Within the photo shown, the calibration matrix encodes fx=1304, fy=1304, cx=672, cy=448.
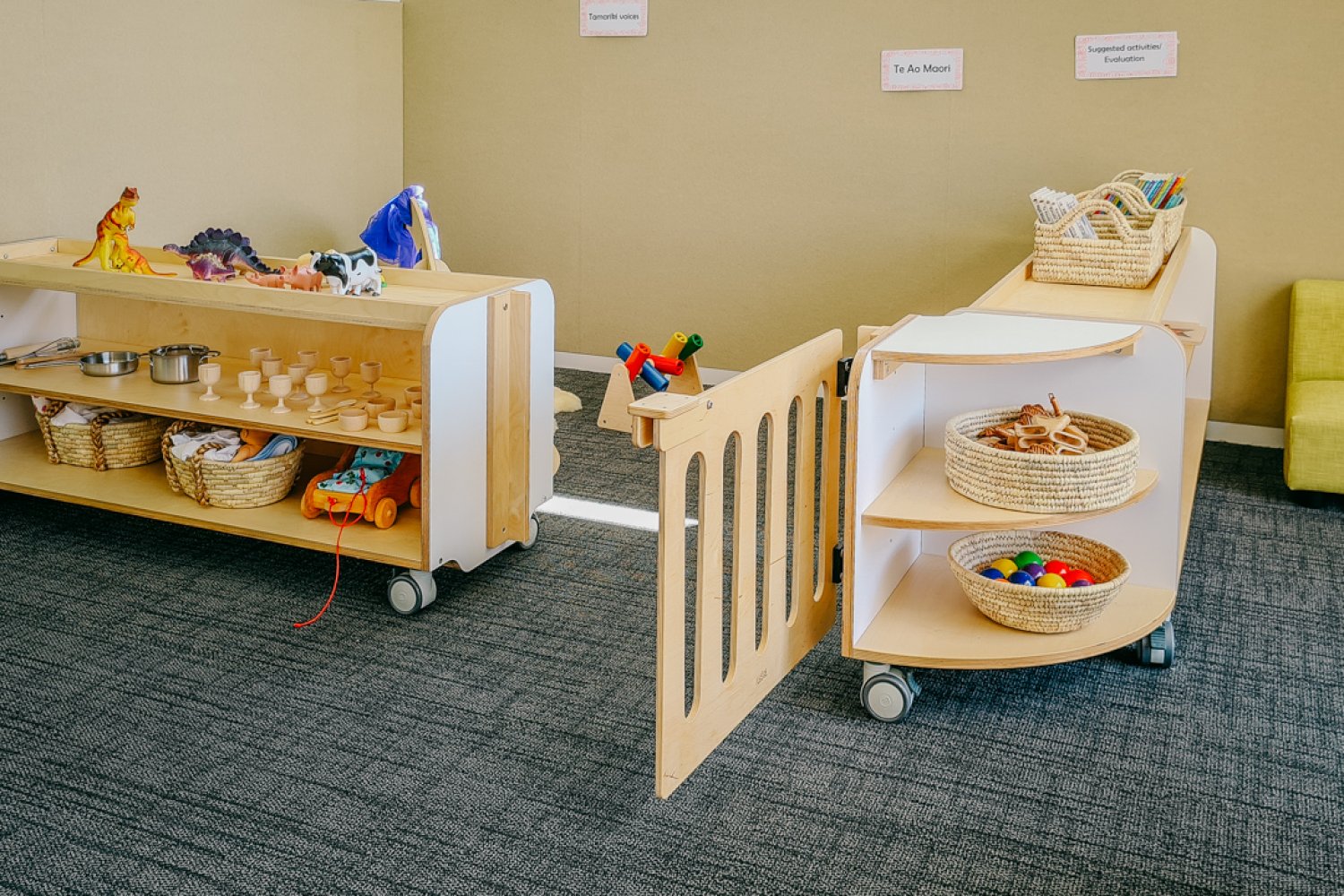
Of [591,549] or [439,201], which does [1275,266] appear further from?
[439,201]

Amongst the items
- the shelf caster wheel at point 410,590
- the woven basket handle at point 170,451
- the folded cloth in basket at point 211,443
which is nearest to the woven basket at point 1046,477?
the shelf caster wheel at point 410,590

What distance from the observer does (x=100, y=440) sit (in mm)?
3631

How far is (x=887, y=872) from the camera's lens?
208 centimetres

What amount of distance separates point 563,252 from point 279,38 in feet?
4.58

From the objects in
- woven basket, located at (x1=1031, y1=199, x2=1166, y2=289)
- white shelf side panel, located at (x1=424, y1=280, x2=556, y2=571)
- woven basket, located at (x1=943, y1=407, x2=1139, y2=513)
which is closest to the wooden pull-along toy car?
white shelf side panel, located at (x1=424, y1=280, x2=556, y2=571)

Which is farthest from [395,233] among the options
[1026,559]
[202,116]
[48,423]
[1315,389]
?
[1315,389]

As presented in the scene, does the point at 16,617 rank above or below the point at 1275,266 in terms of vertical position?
below

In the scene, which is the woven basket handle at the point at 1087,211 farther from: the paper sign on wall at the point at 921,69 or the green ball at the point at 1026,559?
the paper sign on wall at the point at 921,69

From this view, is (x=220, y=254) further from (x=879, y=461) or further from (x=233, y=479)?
(x=879, y=461)

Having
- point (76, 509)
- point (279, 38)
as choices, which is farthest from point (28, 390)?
point (279, 38)

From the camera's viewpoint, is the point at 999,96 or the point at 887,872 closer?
the point at 887,872

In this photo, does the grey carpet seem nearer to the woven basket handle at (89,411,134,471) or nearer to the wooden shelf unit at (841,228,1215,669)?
the wooden shelf unit at (841,228,1215,669)

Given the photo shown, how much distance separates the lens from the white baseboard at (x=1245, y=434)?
4.56 meters

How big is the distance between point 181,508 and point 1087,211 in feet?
8.11
